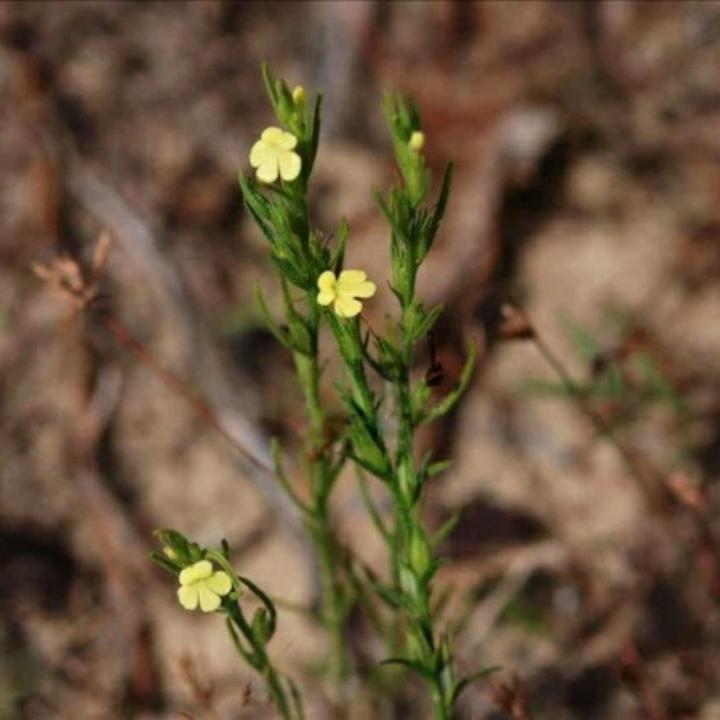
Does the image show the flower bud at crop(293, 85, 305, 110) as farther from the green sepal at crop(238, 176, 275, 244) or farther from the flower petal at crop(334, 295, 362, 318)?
the flower petal at crop(334, 295, 362, 318)

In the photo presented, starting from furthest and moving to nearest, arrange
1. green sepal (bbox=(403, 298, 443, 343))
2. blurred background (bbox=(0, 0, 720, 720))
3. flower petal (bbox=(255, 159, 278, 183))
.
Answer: blurred background (bbox=(0, 0, 720, 720)) < green sepal (bbox=(403, 298, 443, 343)) < flower petal (bbox=(255, 159, 278, 183))

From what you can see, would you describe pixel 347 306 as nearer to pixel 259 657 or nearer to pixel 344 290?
pixel 344 290

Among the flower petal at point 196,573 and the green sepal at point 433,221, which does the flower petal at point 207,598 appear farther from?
the green sepal at point 433,221

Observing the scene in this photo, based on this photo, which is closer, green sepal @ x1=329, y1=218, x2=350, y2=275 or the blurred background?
green sepal @ x1=329, y1=218, x2=350, y2=275

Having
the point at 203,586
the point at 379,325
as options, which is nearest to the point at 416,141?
the point at 203,586

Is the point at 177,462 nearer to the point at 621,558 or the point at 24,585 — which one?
the point at 24,585

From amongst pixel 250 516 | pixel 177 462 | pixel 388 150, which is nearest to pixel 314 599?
pixel 250 516

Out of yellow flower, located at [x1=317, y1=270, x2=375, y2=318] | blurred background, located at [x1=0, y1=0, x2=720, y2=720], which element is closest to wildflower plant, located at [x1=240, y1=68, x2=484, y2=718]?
yellow flower, located at [x1=317, y1=270, x2=375, y2=318]
